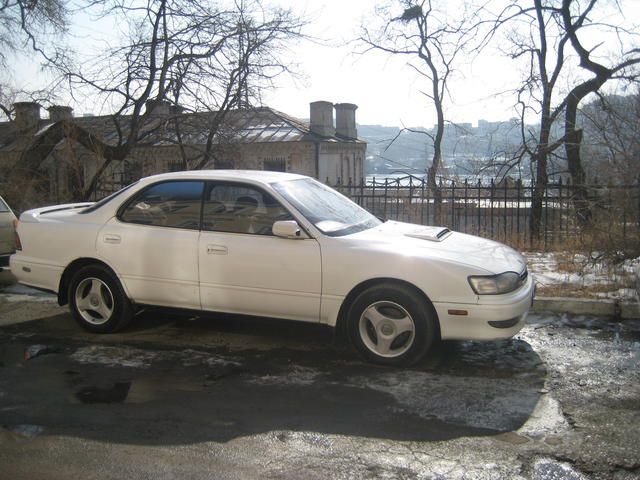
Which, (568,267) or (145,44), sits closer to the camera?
(568,267)

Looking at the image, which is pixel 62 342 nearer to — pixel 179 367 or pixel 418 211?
pixel 179 367

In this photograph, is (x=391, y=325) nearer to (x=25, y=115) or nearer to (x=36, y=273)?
(x=36, y=273)

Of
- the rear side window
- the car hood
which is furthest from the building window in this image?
the car hood

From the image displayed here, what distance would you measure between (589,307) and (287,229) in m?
3.64

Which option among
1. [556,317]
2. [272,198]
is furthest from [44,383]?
[556,317]

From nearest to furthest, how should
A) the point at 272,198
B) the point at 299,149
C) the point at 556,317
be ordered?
the point at 272,198 < the point at 556,317 < the point at 299,149

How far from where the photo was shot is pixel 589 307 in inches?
263

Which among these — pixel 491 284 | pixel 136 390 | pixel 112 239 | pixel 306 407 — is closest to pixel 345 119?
pixel 112 239

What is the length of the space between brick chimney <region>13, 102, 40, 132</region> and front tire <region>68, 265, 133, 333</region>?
9509 mm

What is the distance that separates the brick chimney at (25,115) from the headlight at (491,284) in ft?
40.1

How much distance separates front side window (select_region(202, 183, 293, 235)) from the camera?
536cm

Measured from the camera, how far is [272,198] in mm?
5418

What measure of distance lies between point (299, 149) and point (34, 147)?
15380 millimetres

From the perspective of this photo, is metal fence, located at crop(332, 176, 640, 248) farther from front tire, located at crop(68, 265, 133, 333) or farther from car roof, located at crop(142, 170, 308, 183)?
front tire, located at crop(68, 265, 133, 333)
